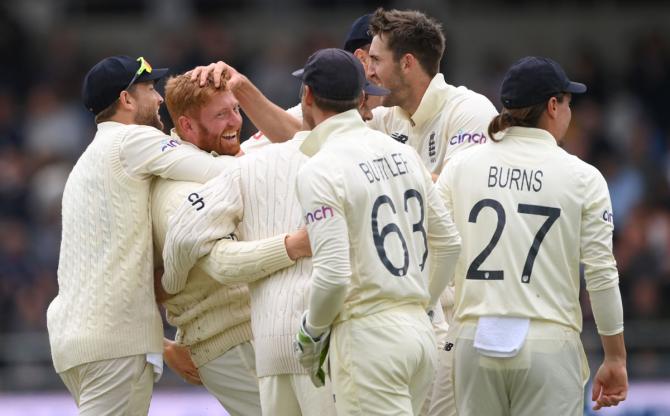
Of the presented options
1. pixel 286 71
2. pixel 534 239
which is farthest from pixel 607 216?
pixel 286 71

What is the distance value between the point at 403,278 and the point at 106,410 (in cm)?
175

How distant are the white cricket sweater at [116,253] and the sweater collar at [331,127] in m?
0.97

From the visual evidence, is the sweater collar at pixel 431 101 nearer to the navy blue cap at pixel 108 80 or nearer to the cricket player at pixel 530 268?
the cricket player at pixel 530 268

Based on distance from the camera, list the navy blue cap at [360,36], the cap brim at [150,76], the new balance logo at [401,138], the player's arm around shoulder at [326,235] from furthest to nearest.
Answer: the navy blue cap at [360,36] < the new balance logo at [401,138] < the cap brim at [150,76] < the player's arm around shoulder at [326,235]

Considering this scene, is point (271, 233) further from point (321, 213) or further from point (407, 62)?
point (407, 62)

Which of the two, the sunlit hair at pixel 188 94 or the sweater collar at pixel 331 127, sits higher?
the sweater collar at pixel 331 127

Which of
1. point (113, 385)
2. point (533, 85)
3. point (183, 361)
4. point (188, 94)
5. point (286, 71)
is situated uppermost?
point (533, 85)

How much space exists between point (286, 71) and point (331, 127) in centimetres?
1051

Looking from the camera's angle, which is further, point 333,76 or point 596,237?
point 596,237

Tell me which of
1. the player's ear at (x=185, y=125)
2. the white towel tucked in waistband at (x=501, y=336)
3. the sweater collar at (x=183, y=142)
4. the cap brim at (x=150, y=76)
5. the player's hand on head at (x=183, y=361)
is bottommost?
the player's hand on head at (x=183, y=361)

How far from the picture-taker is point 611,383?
19.8 feet

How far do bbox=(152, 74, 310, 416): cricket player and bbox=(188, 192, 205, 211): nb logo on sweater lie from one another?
0.17 ft

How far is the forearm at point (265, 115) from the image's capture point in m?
6.81

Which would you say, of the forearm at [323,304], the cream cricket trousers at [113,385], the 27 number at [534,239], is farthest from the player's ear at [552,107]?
the cream cricket trousers at [113,385]
